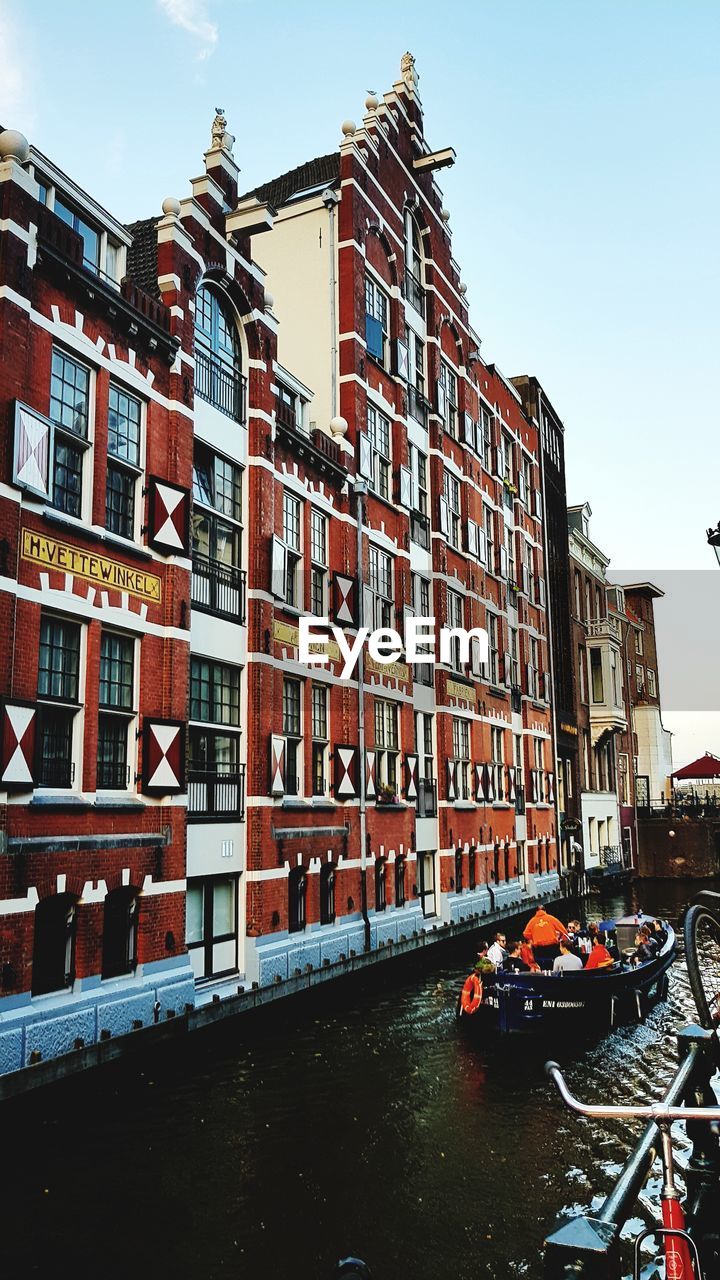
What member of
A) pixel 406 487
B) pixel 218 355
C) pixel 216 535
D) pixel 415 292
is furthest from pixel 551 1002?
pixel 415 292

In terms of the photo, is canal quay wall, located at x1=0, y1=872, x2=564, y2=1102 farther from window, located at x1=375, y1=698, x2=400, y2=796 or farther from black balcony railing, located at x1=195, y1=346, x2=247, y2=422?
black balcony railing, located at x1=195, y1=346, x2=247, y2=422

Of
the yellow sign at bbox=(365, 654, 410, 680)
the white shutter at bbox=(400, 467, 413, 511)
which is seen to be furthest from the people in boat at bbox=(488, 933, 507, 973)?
the white shutter at bbox=(400, 467, 413, 511)

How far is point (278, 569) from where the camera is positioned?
74.2 feet

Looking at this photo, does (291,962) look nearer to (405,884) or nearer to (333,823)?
(333,823)

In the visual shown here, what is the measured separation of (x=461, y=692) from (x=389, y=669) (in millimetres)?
7312

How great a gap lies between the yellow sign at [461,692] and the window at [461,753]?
2.64 feet

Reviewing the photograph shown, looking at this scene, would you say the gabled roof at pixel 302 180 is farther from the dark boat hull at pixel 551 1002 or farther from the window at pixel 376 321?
the dark boat hull at pixel 551 1002

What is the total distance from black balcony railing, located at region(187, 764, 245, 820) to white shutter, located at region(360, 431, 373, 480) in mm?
11179

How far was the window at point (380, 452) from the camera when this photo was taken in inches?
1166

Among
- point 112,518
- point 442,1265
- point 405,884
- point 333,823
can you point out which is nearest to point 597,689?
point 405,884

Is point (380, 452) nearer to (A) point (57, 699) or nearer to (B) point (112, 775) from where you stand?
(B) point (112, 775)

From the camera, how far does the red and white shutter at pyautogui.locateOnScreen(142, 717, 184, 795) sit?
678 inches

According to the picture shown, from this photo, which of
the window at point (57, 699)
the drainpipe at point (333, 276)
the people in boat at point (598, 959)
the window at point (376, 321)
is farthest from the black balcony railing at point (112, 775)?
the window at point (376, 321)

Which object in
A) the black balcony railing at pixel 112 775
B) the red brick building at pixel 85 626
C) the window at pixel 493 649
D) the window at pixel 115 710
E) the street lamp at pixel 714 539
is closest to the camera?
the street lamp at pixel 714 539
